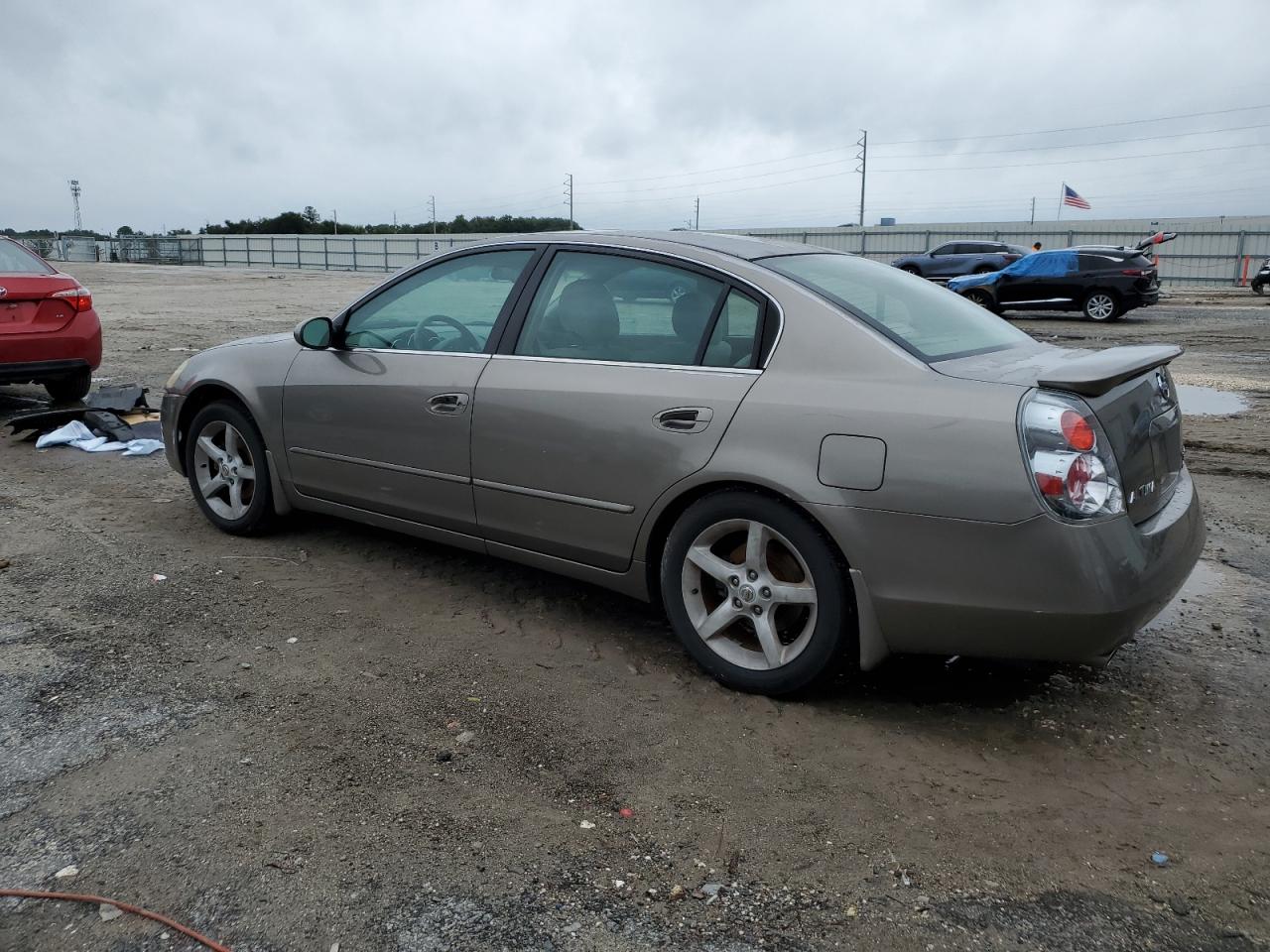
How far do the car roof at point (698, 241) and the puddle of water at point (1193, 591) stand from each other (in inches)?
78.9

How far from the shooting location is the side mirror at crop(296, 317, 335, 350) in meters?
4.82

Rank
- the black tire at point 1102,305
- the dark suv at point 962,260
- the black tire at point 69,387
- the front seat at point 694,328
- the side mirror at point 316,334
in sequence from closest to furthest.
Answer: the front seat at point 694,328
the side mirror at point 316,334
the black tire at point 69,387
the black tire at point 1102,305
the dark suv at point 962,260

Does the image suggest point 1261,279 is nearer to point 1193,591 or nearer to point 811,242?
point 811,242

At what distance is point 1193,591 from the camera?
461cm

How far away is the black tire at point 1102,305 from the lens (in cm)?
1919

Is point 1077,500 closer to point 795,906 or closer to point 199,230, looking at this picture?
point 795,906

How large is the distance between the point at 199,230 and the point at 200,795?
86972 millimetres

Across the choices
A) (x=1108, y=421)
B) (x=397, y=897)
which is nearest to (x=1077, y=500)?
(x=1108, y=421)

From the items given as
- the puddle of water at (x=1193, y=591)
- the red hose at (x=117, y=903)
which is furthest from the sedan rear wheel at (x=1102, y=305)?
the red hose at (x=117, y=903)

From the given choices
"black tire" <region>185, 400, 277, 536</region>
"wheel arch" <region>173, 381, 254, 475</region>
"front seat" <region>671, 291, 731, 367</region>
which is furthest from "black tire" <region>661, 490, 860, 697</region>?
"wheel arch" <region>173, 381, 254, 475</region>

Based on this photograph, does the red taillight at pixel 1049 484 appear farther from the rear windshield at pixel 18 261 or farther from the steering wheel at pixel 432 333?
the rear windshield at pixel 18 261

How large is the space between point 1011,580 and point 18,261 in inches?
344

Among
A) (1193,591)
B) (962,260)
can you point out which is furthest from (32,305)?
(962,260)

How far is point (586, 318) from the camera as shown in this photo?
4086 millimetres
